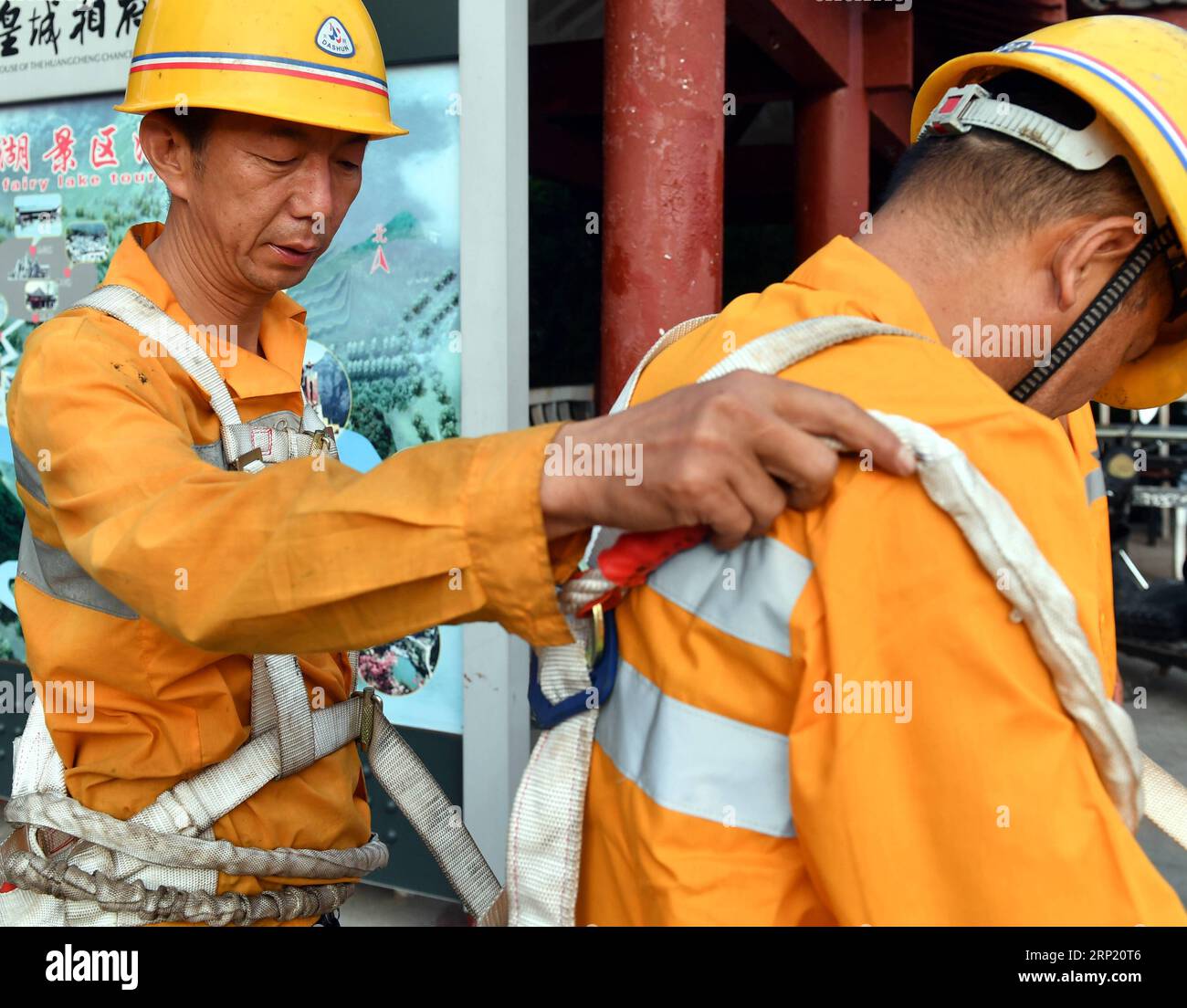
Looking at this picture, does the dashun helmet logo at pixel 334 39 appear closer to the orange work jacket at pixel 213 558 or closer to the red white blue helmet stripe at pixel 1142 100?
the orange work jacket at pixel 213 558

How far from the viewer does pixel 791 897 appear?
0.96 meters

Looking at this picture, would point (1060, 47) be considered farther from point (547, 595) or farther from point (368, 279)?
point (368, 279)

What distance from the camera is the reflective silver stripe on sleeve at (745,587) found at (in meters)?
0.91

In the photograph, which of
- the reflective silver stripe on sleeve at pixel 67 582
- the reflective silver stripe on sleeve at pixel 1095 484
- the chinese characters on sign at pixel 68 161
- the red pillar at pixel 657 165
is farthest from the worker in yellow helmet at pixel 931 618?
the chinese characters on sign at pixel 68 161

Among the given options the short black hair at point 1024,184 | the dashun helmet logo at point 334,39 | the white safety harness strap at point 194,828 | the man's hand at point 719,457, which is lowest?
the white safety harness strap at point 194,828

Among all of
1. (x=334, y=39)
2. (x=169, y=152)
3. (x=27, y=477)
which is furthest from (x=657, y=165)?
(x=27, y=477)

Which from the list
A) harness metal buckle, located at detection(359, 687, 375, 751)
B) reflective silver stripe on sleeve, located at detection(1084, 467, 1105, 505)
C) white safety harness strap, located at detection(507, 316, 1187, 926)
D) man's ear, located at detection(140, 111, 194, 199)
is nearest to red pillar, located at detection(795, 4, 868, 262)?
reflective silver stripe on sleeve, located at detection(1084, 467, 1105, 505)

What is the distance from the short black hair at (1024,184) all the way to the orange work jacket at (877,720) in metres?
0.27

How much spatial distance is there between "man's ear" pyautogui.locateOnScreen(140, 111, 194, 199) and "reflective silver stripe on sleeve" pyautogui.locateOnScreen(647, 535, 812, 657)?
1043 mm

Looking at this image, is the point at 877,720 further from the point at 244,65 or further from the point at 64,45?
the point at 64,45

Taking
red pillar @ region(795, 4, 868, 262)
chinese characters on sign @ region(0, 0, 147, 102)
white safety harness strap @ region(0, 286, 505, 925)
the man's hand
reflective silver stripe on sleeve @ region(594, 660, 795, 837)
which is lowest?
white safety harness strap @ region(0, 286, 505, 925)

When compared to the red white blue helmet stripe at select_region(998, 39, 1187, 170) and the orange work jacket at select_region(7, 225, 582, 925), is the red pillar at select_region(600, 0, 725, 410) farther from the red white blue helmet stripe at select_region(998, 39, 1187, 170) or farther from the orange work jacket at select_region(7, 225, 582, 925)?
the red white blue helmet stripe at select_region(998, 39, 1187, 170)

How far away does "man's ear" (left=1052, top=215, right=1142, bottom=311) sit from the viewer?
116 centimetres

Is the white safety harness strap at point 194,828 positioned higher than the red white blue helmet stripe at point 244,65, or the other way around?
the red white blue helmet stripe at point 244,65
